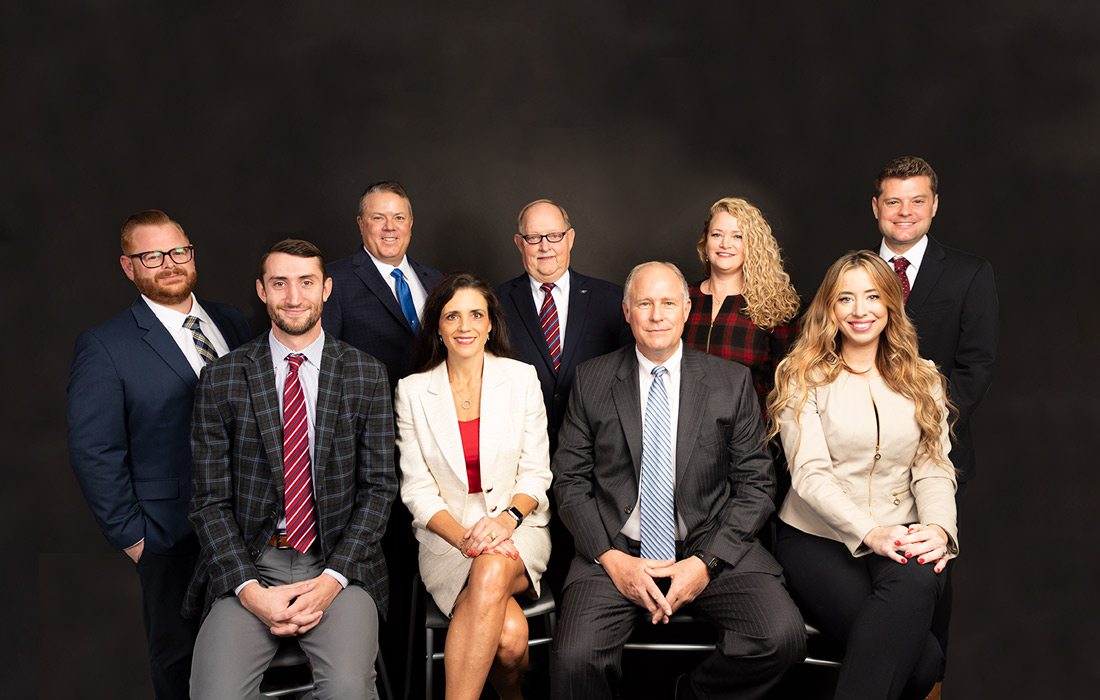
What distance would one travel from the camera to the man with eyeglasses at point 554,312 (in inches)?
154

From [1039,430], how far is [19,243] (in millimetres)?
5302

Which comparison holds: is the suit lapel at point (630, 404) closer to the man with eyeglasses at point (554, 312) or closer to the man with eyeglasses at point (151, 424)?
the man with eyeglasses at point (554, 312)

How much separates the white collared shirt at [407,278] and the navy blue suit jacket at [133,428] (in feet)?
3.60

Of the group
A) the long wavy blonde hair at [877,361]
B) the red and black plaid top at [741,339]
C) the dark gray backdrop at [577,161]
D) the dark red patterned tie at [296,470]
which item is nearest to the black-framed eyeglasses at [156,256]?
the dark red patterned tie at [296,470]

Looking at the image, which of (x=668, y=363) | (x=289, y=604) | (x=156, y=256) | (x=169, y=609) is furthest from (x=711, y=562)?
(x=156, y=256)

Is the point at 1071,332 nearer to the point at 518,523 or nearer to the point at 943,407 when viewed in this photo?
the point at 943,407

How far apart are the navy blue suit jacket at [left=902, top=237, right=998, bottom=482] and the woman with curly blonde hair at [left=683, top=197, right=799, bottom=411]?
537 mm

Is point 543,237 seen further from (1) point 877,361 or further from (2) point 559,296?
(1) point 877,361

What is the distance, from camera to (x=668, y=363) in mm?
3430

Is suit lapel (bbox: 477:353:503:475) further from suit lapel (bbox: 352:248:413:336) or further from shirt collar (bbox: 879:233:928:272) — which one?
shirt collar (bbox: 879:233:928:272)

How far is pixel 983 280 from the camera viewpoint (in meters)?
3.84

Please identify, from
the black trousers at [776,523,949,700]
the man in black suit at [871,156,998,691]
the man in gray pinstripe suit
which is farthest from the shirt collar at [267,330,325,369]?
the man in black suit at [871,156,998,691]

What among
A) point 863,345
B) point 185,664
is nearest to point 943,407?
point 863,345

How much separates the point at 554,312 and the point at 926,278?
1.55 metres
